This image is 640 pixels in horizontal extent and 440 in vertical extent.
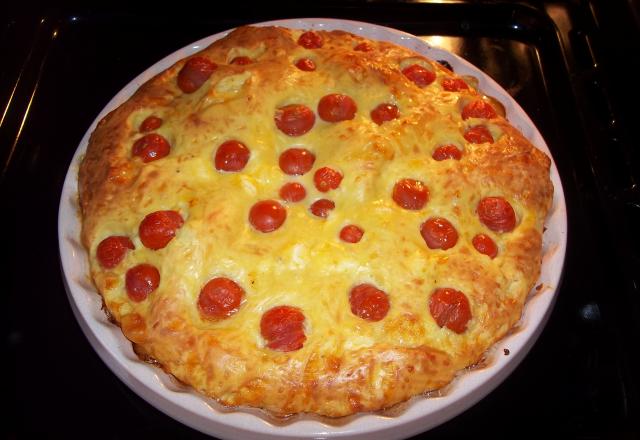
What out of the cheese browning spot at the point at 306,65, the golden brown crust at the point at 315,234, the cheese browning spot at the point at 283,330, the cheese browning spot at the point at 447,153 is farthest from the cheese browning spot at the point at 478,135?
the cheese browning spot at the point at 283,330

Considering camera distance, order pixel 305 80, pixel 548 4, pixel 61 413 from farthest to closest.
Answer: pixel 548 4
pixel 305 80
pixel 61 413

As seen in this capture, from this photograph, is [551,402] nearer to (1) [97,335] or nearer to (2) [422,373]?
(2) [422,373]

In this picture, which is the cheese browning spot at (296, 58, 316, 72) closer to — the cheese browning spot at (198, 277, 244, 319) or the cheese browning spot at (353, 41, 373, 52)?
the cheese browning spot at (353, 41, 373, 52)

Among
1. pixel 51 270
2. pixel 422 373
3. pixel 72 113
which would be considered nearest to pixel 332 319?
pixel 422 373

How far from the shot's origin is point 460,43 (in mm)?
4207

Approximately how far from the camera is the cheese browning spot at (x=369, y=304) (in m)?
2.51

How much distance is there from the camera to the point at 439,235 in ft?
8.82

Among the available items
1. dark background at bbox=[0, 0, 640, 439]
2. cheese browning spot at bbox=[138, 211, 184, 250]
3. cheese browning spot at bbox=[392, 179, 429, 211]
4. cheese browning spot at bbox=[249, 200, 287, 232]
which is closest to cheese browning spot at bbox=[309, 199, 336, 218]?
cheese browning spot at bbox=[249, 200, 287, 232]

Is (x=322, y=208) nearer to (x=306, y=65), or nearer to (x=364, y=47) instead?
(x=306, y=65)

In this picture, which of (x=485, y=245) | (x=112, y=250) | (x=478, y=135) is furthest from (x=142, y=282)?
(x=478, y=135)

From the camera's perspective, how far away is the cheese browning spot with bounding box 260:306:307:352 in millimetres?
2461

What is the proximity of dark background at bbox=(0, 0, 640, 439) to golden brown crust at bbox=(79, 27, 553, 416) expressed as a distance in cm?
49

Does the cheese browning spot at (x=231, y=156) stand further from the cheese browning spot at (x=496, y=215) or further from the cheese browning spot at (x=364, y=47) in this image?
the cheese browning spot at (x=496, y=215)

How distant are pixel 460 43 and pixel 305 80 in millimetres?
1625
